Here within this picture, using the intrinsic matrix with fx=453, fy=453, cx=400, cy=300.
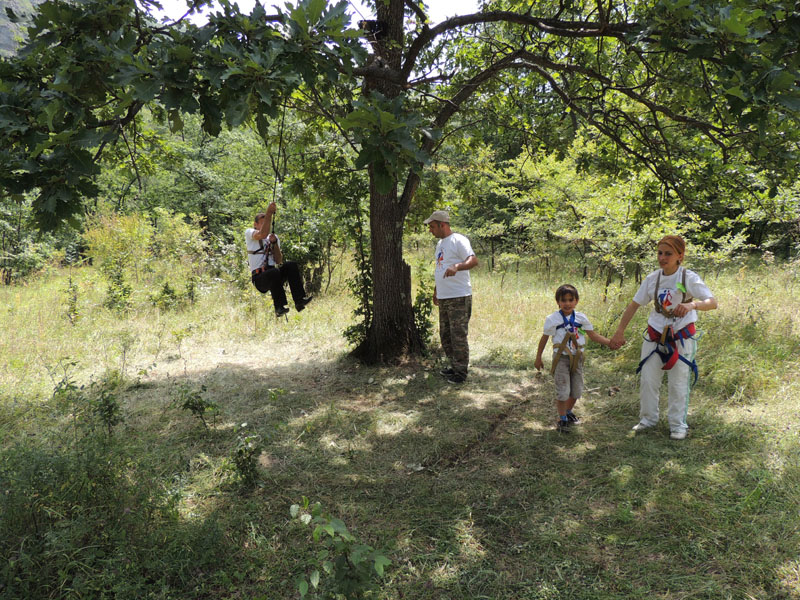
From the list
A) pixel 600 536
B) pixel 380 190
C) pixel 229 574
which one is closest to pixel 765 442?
pixel 600 536

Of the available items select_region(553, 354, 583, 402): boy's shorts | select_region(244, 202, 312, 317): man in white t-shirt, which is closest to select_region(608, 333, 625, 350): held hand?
select_region(553, 354, 583, 402): boy's shorts

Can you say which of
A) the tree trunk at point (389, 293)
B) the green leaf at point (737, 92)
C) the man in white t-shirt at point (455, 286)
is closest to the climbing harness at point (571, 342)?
the man in white t-shirt at point (455, 286)

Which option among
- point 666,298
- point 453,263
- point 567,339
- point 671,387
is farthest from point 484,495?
point 453,263

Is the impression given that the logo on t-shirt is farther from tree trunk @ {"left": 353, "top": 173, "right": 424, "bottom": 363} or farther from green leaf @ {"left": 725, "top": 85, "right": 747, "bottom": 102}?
tree trunk @ {"left": 353, "top": 173, "right": 424, "bottom": 363}

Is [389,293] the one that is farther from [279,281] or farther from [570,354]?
[570,354]

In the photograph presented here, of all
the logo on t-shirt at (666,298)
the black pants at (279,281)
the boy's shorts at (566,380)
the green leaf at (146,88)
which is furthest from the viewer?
the black pants at (279,281)

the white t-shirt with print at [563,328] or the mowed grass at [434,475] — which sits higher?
the white t-shirt with print at [563,328]

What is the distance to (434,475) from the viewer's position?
3.71m

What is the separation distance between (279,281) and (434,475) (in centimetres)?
301

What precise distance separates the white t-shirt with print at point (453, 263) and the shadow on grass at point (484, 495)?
4.16ft

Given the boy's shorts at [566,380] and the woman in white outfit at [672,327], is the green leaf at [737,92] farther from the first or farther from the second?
the boy's shorts at [566,380]

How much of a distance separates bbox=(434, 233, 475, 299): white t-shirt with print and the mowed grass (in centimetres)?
118

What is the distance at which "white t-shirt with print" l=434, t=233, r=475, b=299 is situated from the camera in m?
5.44

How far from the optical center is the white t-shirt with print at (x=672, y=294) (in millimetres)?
3924
